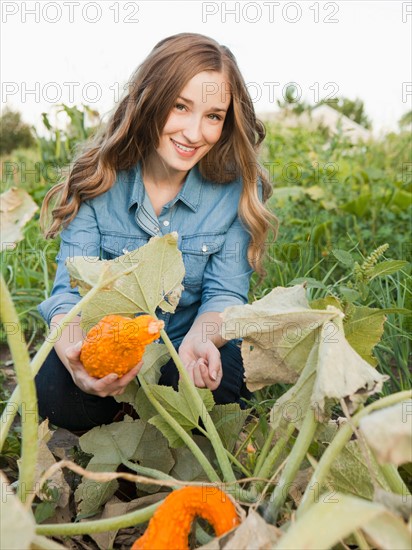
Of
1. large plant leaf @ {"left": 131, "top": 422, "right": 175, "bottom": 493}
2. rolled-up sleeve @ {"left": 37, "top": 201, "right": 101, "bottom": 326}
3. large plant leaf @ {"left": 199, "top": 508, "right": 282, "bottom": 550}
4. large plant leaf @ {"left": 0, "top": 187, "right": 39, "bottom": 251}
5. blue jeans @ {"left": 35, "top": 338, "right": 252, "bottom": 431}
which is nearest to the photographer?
large plant leaf @ {"left": 199, "top": 508, "right": 282, "bottom": 550}

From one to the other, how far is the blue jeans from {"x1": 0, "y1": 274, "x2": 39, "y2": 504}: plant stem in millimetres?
674

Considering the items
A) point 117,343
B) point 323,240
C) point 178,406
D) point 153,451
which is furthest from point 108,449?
point 323,240

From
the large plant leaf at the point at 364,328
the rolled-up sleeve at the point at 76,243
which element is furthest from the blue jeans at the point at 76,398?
the large plant leaf at the point at 364,328

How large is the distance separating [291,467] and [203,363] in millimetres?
507

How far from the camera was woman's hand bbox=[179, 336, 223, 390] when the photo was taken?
57.7 inches

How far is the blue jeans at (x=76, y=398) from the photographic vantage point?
5.45 ft

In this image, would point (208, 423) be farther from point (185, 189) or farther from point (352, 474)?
point (185, 189)

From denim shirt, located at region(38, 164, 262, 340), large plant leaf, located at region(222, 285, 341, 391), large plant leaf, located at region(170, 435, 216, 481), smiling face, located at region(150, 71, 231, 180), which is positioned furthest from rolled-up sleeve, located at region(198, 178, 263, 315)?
large plant leaf, located at region(222, 285, 341, 391)

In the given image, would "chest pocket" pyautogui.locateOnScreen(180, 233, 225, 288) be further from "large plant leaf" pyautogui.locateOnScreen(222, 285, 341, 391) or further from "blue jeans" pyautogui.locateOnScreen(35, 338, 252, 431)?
"large plant leaf" pyautogui.locateOnScreen(222, 285, 341, 391)

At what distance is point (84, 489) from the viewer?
1.29 m

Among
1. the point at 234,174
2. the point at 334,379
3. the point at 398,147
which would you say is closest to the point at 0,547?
the point at 334,379

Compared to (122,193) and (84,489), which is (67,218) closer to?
(122,193)

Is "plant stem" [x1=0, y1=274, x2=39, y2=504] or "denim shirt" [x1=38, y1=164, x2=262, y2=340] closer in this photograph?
"plant stem" [x1=0, y1=274, x2=39, y2=504]

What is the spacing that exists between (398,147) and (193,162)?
10.4ft
